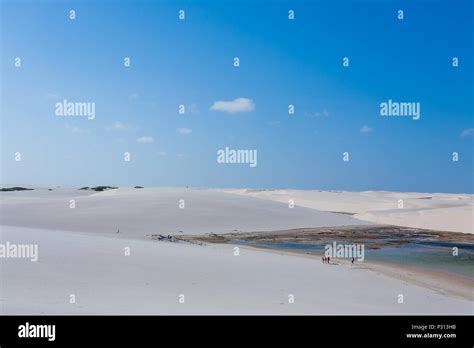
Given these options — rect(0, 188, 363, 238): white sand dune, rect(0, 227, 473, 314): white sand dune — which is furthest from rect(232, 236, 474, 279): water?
rect(0, 188, 363, 238): white sand dune

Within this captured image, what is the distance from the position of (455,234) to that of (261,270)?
2367 cm

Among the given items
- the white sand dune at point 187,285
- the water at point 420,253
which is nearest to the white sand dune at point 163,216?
the water at point 420,253

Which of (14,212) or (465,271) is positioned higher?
(14,212)

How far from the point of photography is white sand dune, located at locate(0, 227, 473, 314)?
10.0 m

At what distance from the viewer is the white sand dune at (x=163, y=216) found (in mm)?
32844

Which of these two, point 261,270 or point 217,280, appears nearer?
point 217,280

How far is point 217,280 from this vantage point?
13898 millimetres

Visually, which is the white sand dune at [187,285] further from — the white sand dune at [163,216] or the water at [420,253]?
the white sand dune at [163,216]

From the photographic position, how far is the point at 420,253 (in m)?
24.9

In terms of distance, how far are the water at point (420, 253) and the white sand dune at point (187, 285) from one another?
4.43 metres

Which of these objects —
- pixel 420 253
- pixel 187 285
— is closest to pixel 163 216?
pixel 420 253

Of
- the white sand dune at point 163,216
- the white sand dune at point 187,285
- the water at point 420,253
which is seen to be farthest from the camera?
the white sand dune at point 163,216
